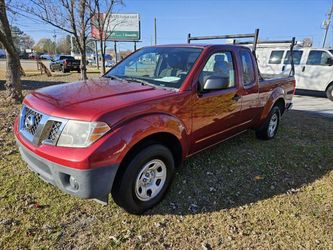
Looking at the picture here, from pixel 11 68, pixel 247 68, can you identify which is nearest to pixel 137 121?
pixel 247 68

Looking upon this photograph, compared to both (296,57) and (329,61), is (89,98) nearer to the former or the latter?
(329,61)

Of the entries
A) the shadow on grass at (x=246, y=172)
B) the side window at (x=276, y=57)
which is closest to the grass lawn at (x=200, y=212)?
the shadow on grass at (x=246, y=172)

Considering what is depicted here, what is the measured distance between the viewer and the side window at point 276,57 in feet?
40.6

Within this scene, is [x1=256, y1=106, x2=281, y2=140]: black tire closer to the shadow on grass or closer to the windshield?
the shadow on grass

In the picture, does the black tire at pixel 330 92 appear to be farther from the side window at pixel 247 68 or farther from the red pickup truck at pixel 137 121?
the red pickup truck at pixel 137 121

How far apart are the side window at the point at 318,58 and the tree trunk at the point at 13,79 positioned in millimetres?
11093

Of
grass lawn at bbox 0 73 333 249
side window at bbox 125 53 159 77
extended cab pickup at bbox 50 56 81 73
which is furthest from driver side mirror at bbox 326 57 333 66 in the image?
extended cab pickup at bbox 50 56 81 73

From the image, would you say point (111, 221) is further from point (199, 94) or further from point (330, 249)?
point (330, 249)

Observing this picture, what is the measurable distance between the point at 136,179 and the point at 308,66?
443 inches

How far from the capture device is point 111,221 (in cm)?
284

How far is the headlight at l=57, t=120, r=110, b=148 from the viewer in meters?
2.31

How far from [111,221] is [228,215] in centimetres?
130

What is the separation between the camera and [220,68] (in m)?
3.90

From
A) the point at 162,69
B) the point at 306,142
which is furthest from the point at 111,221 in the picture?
the point at 306,142
